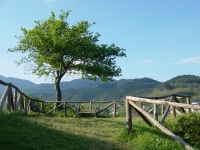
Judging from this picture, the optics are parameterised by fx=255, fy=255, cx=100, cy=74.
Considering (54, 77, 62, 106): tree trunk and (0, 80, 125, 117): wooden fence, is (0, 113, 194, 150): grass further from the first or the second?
(54, 77, 62, 106): tree trunk

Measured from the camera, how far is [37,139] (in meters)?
7.10

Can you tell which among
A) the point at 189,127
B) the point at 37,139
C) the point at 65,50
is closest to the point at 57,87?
the point at 65,50

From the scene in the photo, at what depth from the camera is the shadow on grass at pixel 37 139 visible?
6.34 metres

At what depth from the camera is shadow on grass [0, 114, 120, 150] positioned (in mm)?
6340

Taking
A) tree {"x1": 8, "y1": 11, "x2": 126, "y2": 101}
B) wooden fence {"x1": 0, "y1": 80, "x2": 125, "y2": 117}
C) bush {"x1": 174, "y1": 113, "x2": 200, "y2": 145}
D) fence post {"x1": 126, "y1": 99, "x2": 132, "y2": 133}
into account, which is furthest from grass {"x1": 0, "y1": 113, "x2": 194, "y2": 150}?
tree {"x1": 8, "y1": 11, "x2": 126, "y2": 101}

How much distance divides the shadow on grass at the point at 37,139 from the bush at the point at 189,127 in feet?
7.69

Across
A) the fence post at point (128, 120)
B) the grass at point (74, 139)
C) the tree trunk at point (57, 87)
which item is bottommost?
the grass at point (74, 139)

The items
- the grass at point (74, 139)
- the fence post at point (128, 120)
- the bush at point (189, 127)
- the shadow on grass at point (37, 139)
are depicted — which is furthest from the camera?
the fence post at point (128, 120)

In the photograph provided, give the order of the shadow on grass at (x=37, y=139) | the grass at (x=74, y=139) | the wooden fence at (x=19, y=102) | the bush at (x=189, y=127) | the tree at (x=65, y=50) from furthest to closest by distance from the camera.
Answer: the tree at (x=65, y=50) < the wooden fence at (x=19, y=102) < the bush at (x=189, y=127) < the grass at (x=74, y=139) < the shadow on grass at (x=37, y=139)

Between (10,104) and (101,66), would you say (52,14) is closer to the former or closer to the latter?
(101,66)

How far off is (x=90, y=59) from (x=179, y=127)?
14204mm

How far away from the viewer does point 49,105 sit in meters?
19.7

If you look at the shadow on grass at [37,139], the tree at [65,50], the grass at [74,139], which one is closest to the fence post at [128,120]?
the grass at [74,139]

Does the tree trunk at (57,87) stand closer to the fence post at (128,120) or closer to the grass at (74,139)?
the grass at (74,139)
